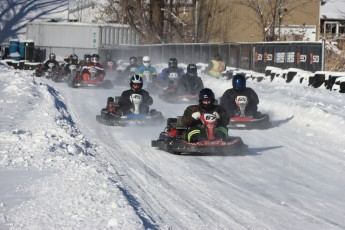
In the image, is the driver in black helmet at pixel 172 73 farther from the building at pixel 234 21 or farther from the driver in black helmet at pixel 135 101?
the building at pixel 234 21

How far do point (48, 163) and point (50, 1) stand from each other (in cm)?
7429

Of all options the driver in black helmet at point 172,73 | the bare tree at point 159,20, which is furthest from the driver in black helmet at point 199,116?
the bare tree at point 159,20

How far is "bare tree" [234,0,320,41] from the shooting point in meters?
49.6

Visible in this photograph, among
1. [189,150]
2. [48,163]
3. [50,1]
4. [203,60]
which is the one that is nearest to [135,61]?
[203,60]

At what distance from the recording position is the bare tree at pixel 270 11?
49625mm

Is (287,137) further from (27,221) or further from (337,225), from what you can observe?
(27,221)

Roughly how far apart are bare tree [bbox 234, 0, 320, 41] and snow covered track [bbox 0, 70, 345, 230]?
32.4 meters

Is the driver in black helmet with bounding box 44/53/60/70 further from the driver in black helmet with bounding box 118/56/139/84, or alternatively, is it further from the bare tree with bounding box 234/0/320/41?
the bare tree with bounding box 234/0/320/41

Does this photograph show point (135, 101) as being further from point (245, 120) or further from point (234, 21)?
point (234, 21)

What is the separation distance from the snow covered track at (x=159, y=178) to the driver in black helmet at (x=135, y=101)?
29.0 inches

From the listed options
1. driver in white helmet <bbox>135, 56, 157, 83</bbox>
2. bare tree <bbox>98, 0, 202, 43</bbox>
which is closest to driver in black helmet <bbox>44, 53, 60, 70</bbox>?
driver in white helmet <bbox>135, 56, 157, 83</bbox>

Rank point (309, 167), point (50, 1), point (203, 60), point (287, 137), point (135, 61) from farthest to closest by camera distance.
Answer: point (50, 1)
point (203, 60)
point (135, 61)
point (287, 137)
point (309, 167)

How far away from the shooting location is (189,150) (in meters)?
12.4

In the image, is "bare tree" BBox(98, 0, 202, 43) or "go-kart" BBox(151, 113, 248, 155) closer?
"go-kart" BBox(151, 113, 248, 155)
